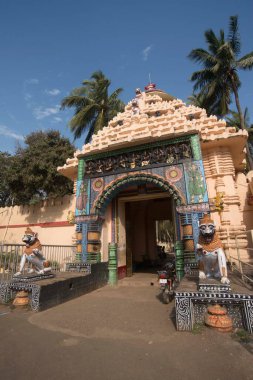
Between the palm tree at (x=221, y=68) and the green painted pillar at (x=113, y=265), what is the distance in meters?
13.0

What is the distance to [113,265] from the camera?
28.7ft

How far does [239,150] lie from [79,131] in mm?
12617

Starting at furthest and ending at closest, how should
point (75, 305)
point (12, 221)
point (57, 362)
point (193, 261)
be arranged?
1. point (12, 221)
2. point (193, 261)
3. point (75, 305)
4. point (57, 362)

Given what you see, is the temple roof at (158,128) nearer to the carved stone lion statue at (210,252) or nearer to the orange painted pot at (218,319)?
the carved stone lion statue at (210,252)

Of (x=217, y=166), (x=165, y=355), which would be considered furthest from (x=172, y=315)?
(x=217, y=166)

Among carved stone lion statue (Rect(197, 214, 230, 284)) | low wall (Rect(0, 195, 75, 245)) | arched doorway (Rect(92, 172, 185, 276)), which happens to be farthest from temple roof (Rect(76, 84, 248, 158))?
low wall (Rect(0, 195, 75, 245))

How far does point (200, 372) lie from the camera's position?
2668 mm

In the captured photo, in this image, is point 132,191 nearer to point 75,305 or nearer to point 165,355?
point 75,305

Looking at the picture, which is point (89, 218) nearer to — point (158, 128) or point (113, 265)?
point (113, 265)

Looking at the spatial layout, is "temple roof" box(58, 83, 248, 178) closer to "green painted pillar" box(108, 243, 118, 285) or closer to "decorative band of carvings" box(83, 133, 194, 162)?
"decorative band of carvings" box(83, 133, 194, 162)

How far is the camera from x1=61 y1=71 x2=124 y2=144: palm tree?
17125mm

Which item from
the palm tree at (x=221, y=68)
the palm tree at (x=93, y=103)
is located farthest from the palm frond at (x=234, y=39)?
the palm tree at (x=93, y=103)

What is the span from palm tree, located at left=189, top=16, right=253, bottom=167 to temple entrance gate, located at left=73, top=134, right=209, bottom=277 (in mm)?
10479

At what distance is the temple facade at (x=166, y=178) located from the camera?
7.35 m
